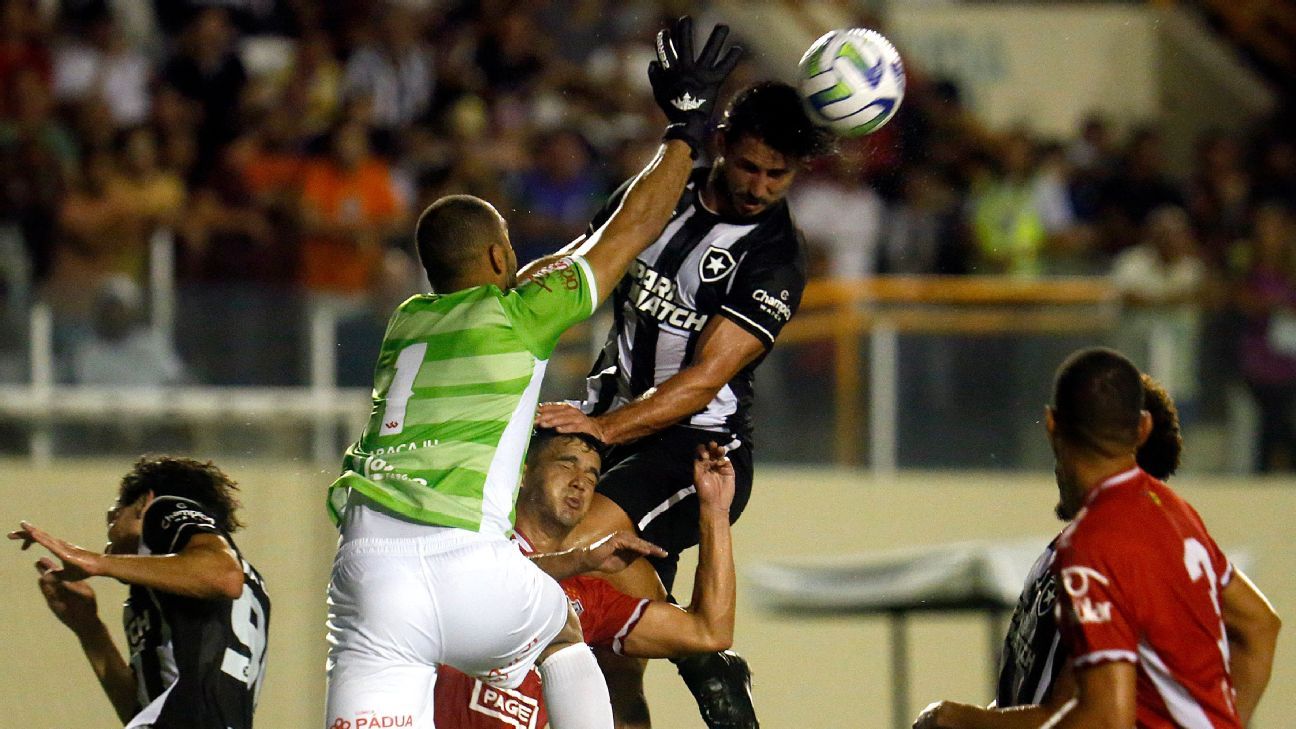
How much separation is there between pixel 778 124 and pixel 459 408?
4.84ft

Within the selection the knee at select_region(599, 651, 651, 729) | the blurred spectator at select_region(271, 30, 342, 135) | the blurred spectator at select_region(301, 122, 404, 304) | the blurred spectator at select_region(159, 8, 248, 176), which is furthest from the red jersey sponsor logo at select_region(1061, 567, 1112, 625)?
the blurred spectator at select_region(159, 8, 248, 176)

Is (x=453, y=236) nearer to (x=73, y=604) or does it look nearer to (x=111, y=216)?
(x=73, y=604)

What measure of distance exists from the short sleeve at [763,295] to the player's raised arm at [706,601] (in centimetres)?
53

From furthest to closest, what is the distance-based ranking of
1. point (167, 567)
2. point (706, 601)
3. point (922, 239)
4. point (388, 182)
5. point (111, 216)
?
1. point (922, 239)
2. point (388, 182)
3. point (111, 216)
4. point (706, 601)
5. point (167, 567)

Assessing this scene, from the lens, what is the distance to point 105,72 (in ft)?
38.3

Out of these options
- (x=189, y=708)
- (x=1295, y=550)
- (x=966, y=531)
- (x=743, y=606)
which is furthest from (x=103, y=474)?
(x=1295, y=550)

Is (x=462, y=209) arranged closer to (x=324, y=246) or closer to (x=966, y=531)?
(x=324, y=246)

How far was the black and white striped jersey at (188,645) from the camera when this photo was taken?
16.7ft

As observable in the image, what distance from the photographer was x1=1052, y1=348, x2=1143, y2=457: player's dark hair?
3.96 meters

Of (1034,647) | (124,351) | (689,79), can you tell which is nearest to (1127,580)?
(1034,647)

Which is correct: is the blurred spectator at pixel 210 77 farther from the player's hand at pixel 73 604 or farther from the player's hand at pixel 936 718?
the player's hand at pixel 936 718

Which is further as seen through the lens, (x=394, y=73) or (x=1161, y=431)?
(x=394, y=73)

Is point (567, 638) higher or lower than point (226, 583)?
lower

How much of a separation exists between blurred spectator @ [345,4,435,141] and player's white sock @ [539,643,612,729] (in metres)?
7.38
